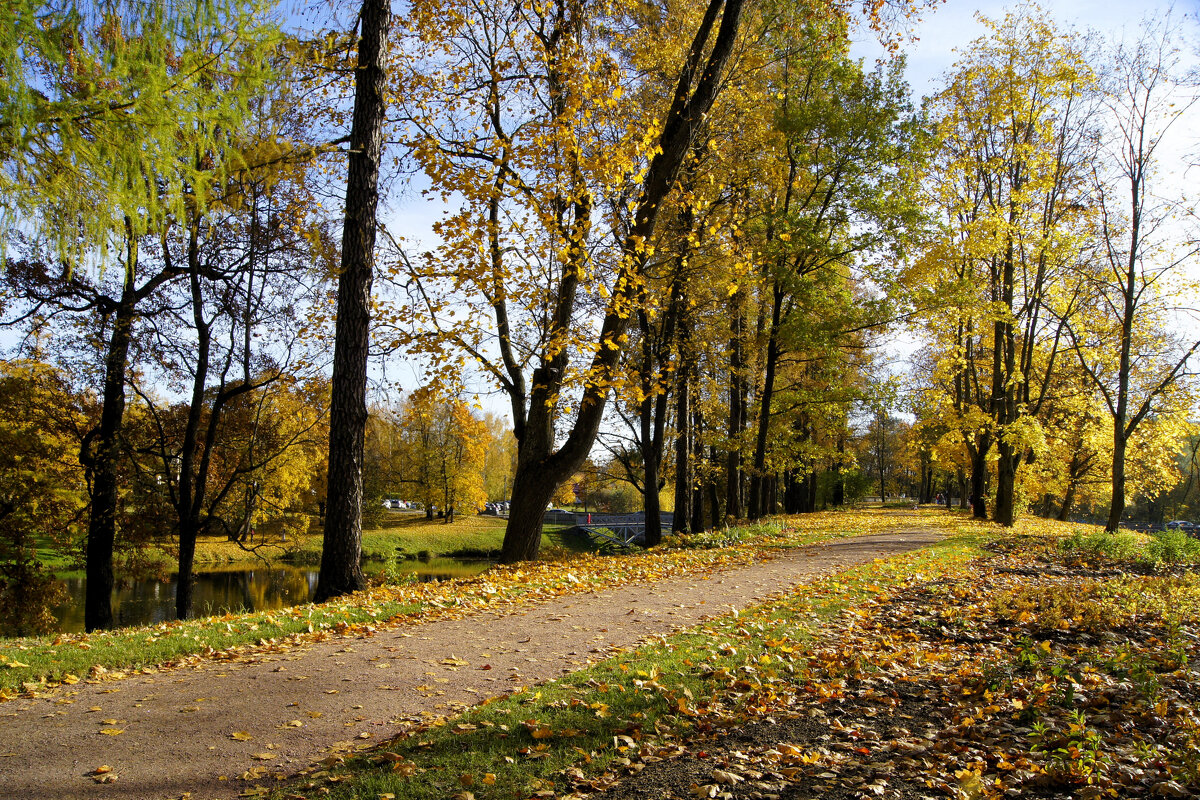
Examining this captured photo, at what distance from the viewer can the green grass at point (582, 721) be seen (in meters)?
3.29

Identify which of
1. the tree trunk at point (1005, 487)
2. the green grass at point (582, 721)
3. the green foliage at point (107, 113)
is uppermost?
the green foliage at point (107, 113)

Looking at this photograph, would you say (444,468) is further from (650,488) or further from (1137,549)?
(1137,549)

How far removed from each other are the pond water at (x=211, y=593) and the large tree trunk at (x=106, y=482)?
3.34 metres

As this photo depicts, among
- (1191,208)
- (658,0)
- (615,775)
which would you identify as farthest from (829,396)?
(615,775)

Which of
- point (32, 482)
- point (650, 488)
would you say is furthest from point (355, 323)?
point (32, 482)

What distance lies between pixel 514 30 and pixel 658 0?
14.7 ft

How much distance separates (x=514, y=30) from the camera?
11.5 meters

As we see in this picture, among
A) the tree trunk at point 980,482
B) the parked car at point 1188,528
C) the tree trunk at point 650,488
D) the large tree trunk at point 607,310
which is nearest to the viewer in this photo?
the large tree trunk at point 607,310

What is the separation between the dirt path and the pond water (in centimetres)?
1162

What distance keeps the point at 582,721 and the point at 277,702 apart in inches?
78.4

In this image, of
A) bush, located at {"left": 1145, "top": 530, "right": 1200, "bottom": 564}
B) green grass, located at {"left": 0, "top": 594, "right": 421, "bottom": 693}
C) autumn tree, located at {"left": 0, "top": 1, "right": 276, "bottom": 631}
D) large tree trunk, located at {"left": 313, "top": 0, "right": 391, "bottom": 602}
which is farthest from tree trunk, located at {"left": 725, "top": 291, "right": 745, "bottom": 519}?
autumn tree, located at {"left": 0, "top": 1, "right": 276, "bottom": 631}

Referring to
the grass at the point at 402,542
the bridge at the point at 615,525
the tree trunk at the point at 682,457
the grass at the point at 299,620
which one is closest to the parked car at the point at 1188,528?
the grass at the point at 299,620

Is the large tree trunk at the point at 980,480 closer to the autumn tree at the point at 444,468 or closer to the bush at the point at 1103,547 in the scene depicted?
the bush at the point at 1103,547

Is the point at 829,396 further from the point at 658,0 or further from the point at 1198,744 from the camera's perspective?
the point at 1198,744
